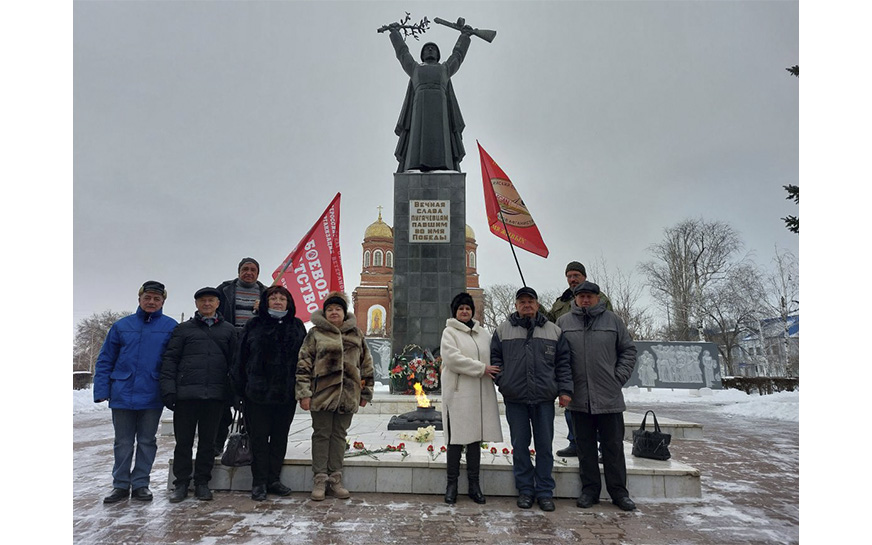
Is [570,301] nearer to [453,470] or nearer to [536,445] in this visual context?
[536,445]

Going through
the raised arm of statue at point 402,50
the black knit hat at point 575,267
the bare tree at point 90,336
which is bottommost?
the bare tree at point 90,336

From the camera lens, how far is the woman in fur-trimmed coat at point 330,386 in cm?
420

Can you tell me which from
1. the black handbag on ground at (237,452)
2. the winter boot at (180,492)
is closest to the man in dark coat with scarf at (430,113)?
the black handbag on ground at (237,452)

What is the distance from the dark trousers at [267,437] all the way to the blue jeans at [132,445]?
837 millimetres

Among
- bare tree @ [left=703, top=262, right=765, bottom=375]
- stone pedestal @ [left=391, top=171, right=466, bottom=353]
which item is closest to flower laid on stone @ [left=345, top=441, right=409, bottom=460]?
stone pedestal @ [left=391, top=171, right=466, bottom=353]

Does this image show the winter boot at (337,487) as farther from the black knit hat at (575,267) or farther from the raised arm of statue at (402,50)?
the raised arm of statue at (402,50)

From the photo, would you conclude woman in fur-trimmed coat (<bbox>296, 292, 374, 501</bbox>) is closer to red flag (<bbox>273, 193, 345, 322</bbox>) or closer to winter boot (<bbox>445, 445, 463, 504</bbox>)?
winter boot (<bbox>445, 445, 463, 504</bbox>)

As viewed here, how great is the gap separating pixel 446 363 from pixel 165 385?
236 cm

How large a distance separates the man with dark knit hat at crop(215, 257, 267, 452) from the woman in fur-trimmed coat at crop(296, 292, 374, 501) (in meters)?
1.21

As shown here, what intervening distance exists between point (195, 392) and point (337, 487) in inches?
57.1

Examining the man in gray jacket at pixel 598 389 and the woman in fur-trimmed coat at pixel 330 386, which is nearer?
the man in gray jacket at pixel 598 389

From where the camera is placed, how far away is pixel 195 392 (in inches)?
166

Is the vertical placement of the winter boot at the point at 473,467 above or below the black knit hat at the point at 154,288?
below

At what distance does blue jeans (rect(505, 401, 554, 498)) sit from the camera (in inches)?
161
